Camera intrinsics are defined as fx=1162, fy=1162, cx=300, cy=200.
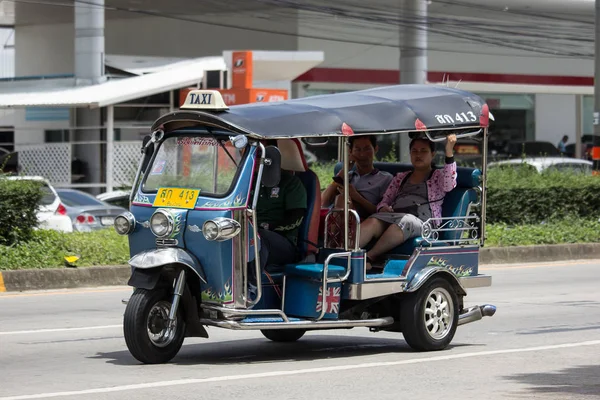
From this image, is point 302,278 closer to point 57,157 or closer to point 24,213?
point 24,213

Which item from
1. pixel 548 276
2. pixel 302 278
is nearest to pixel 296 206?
pixel 302 278

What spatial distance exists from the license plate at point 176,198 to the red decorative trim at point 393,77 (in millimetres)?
32415

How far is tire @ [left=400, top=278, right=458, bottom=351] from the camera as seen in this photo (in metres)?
9.92

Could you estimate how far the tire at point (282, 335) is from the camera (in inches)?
420

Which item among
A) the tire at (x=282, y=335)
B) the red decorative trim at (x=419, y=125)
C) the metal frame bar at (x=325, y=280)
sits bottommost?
the tire at (x=282, y=335)

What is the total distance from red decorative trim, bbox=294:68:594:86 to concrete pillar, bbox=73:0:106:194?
1147 cm

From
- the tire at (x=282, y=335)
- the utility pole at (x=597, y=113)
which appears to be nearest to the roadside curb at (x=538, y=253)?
the utility pole at (x=597, y=113)

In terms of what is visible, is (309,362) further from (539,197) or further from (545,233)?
(539,197)

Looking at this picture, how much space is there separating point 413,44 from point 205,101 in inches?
1021

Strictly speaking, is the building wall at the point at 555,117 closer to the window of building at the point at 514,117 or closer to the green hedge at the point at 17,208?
the window of building at the point at 514,117

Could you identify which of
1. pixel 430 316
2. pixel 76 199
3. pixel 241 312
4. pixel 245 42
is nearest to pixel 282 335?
pixel 430 316

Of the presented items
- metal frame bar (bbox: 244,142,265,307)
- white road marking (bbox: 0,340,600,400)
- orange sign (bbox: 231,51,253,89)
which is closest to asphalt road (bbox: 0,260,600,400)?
white road marking (bbox: 0,340,600,400)

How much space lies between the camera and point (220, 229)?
8.80 m

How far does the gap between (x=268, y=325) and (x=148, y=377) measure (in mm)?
1128
